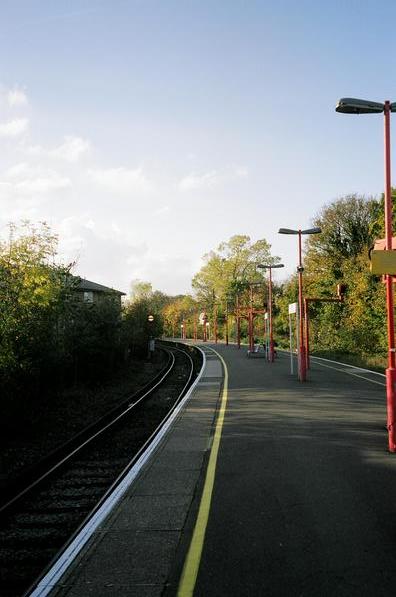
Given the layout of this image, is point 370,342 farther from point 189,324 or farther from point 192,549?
point 189,324

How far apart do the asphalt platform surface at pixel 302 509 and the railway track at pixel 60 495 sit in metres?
1.67

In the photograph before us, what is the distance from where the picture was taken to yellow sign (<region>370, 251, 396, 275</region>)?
28.3ft

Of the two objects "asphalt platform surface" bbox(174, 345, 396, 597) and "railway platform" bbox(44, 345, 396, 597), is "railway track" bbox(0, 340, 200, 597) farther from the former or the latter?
"asphalt platform surface" bbox(174, 345, 396, 597)

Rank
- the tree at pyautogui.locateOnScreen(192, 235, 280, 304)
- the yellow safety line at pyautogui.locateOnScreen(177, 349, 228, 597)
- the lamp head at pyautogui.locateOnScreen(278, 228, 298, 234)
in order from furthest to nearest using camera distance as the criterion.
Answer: the tree at pyautogui.locateOnScreen(192, 235, 280, 304), the lamp head at pyautogui.locateOnScreen(278, 228, 298, 234), the yellow safety line at pyautogui.locateOnScreen(177, 349, 228, 597)

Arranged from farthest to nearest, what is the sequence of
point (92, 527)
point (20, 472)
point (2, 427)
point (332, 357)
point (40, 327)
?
point (332, 357), point (40, 327), point (2, 427), point (20, 472), point (92, 527)

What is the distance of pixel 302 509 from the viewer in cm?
615

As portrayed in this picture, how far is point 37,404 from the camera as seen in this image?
16750 mm

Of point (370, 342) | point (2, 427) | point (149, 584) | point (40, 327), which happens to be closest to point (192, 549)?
point (149, 584)

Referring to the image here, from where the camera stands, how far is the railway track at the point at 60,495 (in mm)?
5453

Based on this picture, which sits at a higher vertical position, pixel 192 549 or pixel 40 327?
pixel 40 327

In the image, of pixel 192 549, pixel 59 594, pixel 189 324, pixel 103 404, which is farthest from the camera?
pixel 189 324

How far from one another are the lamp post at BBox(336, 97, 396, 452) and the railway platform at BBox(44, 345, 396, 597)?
72 centimetres

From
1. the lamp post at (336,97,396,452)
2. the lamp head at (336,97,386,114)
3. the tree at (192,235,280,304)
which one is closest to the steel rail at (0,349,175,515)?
the lamp post at (336,97,396,452)

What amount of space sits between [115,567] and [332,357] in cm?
3133
